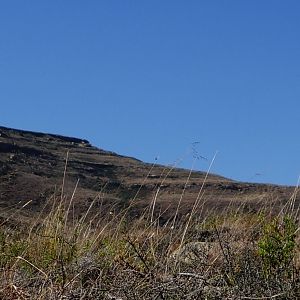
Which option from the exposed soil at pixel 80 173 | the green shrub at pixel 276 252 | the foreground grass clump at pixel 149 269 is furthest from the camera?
the exposed soil at pixel 80 173

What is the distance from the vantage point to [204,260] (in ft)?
14.5

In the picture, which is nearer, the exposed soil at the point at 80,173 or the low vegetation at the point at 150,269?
the low vegetation at the point at 150,269

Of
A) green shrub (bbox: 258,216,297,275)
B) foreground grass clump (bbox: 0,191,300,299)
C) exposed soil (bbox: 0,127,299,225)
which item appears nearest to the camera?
foreground grass clump (bbox: 0,191,300,299)

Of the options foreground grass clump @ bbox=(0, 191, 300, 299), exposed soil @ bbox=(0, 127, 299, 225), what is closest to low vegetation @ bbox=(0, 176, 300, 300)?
foreground grass clump @ bbox=(0, 191, 300, 299)

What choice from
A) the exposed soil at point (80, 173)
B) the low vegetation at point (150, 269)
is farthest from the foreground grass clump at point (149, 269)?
the exposed soil at point (80, 173)

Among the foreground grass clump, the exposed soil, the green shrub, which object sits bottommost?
the foreground grass clump

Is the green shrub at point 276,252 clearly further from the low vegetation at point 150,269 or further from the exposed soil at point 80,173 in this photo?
the exposed soil at point 80,173

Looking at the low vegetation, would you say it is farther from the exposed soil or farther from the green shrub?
the exposed soil

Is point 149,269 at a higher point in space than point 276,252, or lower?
lower

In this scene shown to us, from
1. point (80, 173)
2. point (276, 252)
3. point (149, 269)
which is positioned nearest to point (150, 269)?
point (149, 269)

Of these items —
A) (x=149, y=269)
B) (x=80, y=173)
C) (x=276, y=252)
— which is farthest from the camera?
(x=80, y=173)

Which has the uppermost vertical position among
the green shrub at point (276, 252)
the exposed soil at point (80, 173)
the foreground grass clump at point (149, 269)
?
the exposed soil at point (80, 173)

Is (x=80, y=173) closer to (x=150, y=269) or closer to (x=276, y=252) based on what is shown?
(x=276, y=252)

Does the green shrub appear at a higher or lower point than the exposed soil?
lower
